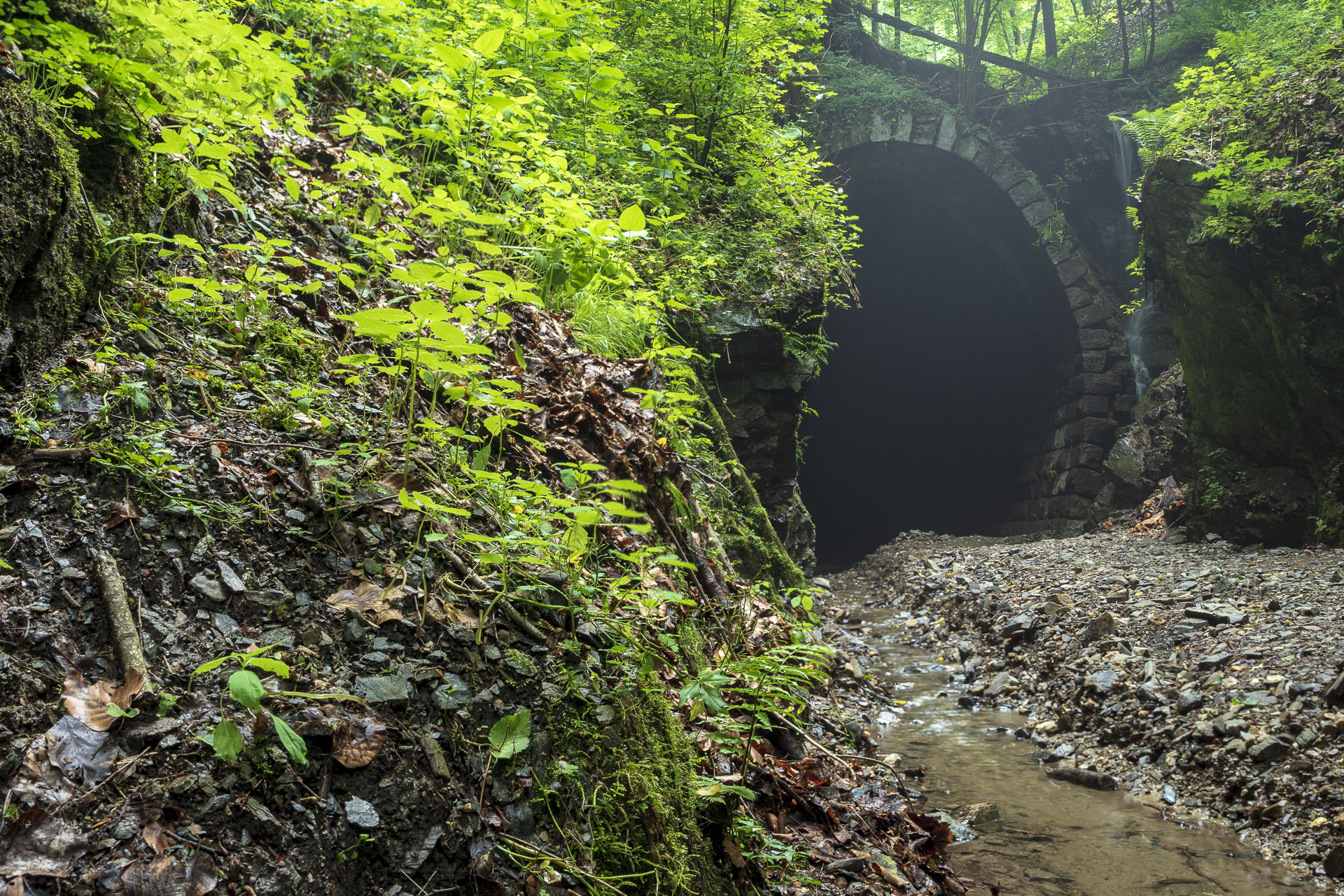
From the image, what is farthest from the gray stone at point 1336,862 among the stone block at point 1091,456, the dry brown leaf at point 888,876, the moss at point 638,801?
the stone block at point 1091,456

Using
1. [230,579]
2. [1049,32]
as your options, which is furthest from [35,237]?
[1049,32]

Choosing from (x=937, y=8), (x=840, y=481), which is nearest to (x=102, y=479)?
(x=840, y=481)

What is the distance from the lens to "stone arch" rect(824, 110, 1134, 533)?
568 inches

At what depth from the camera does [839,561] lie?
16844 mm

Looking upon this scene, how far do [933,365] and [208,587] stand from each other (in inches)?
753

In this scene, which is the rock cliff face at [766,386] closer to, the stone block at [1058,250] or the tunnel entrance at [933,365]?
the tunnel entrance at [933,365]

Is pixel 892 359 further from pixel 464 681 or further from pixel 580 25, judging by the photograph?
pixel 464 681

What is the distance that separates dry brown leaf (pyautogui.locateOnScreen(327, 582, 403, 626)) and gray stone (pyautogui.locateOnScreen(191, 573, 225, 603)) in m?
0.22

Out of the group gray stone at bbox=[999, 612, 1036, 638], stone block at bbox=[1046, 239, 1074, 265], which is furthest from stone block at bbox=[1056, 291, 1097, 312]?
gray stone at bbox=[999, 612, 1036, 638]

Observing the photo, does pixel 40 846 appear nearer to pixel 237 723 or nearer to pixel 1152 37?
pixel 237 723

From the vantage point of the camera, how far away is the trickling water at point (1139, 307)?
14.4 meters

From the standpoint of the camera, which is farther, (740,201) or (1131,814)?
(740,201)

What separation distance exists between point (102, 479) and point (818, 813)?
230cm

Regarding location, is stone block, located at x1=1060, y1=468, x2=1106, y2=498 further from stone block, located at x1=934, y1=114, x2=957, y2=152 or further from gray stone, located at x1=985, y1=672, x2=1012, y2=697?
gray stone, located at x1=985, y1=672, x2=1012, y2=697
